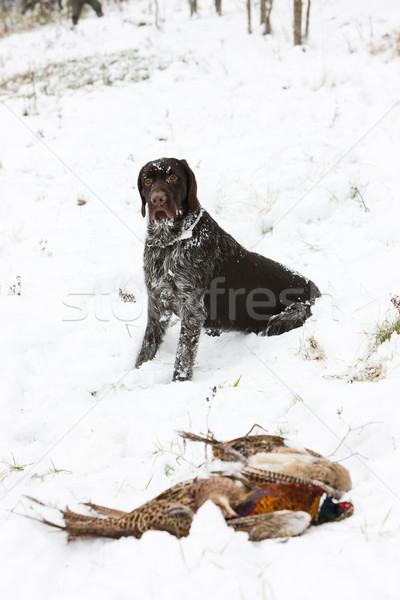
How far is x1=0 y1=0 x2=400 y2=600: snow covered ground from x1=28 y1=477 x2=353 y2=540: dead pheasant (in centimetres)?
5

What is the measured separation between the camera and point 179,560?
136cm

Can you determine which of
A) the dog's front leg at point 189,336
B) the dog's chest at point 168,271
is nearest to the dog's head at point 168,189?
the dog's chest at point 168,271

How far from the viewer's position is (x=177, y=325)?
4.20 metres

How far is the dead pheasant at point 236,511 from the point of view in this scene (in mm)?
1456

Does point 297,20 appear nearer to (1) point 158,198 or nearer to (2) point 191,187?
(2) point 191,187

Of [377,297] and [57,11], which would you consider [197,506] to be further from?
[57,11]

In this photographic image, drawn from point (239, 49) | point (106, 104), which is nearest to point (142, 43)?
point (239, 49)

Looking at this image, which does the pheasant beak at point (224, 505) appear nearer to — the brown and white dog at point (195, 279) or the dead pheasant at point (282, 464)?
the dead pheasant at point (282, 464)

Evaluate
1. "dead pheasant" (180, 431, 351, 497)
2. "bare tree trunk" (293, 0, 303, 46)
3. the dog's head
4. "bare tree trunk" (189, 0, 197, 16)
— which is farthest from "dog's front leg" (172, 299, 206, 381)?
"bare tree trunk" (189, 0, 197, 16)

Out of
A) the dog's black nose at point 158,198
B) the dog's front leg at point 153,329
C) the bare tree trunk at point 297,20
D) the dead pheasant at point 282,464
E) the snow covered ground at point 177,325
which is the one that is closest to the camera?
the snow covered ground at point 177,325

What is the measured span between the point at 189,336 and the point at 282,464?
1945mm

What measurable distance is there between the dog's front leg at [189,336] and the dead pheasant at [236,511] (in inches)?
71.1

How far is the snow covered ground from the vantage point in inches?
56.2

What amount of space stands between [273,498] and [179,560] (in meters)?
0.36
